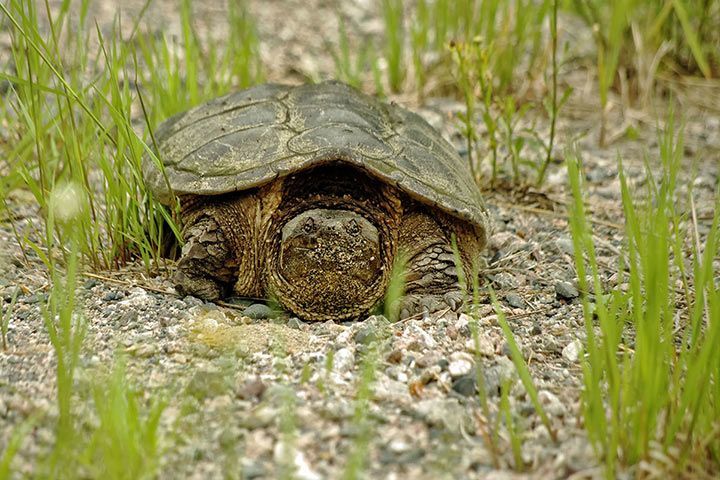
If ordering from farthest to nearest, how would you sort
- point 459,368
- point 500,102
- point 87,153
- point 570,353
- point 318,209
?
point 500,102 < point 87,153 < point 318,209 < point 570,353 < point 459,368

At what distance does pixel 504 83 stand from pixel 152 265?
2.44m

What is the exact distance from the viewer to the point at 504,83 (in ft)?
14.6

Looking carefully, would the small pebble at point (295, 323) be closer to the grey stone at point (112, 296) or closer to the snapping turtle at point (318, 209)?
the snapping turtle at point (318, 209)

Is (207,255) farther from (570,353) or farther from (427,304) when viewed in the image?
(570,353)

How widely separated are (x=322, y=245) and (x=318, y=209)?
15cm

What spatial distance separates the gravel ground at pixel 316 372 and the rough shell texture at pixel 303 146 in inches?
14.6

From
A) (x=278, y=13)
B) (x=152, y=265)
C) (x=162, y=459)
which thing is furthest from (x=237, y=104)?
(x=278, y=13)

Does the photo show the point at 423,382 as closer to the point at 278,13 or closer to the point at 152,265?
the point at 152,265

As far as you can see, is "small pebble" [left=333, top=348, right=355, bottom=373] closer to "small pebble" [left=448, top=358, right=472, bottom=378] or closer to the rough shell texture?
"small pebble" [left=448, top=358, right=472, bottom=378]

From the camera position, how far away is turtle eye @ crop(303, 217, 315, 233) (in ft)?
7.99

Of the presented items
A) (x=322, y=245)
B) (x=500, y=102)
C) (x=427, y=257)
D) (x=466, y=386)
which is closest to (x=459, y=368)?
(x=466, y=386)

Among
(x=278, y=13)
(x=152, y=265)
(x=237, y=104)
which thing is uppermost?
(x=278, y=13)

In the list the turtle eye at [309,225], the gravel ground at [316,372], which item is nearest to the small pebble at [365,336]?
the gravel ground at [316,372]

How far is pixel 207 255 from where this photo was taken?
2.65 m
